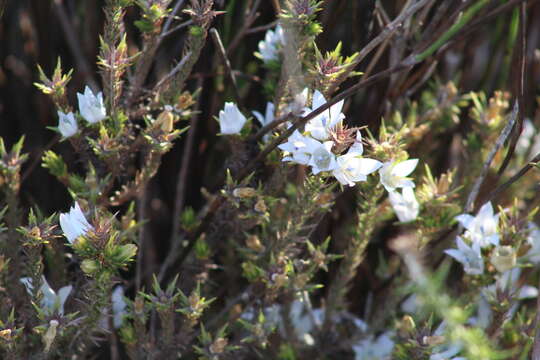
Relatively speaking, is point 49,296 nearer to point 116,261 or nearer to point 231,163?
point 116,261

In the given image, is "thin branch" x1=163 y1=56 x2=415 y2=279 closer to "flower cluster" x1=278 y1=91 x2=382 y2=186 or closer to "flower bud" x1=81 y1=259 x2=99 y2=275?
"flower cluster" x1=278 y1=91 x2=382 y2=186

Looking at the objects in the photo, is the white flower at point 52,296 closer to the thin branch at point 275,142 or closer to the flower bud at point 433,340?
the thin branch at point 275,142

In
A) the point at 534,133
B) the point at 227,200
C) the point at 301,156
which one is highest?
the point at 301,156

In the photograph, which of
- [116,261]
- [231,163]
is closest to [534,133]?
[231,163]

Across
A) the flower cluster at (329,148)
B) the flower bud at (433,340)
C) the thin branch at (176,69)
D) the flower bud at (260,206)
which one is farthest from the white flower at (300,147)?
the flower bud at (433,340)

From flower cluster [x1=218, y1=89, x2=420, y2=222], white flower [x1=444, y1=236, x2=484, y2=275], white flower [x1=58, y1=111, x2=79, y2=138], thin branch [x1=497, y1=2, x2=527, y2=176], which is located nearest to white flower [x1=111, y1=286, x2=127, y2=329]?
white flower [x1=58, y1=111, x2=79, y2=138]

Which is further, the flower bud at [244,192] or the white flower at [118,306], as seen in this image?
the white flower at [118,306]
